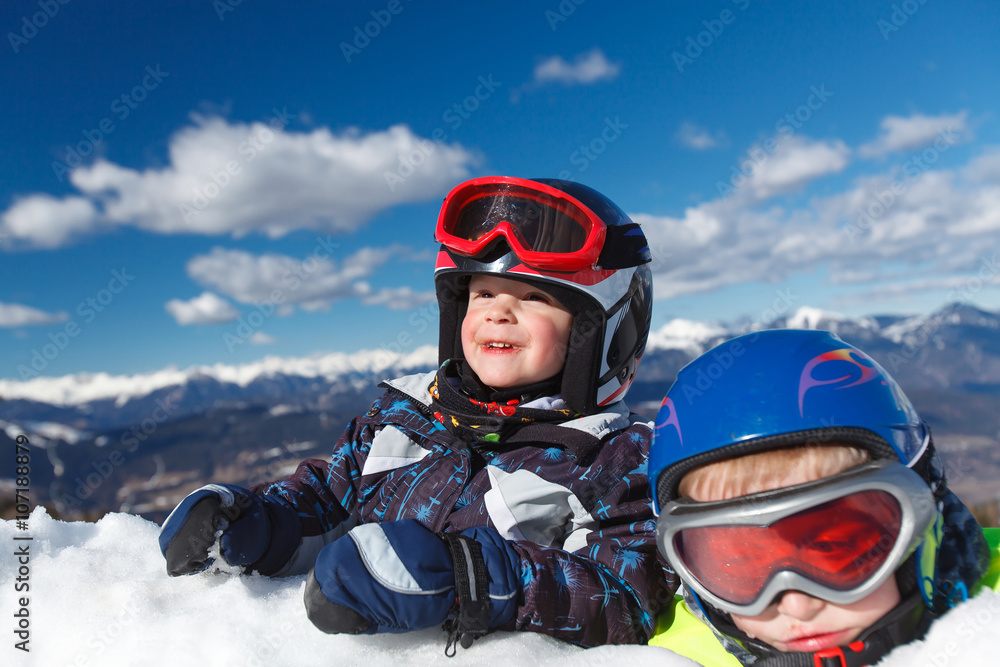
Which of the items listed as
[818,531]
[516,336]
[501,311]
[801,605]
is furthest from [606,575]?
[501,311]

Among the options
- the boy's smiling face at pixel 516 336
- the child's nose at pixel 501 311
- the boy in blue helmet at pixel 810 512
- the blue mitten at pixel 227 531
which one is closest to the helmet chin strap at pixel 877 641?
the boy in blue helmet at pixel 810 512

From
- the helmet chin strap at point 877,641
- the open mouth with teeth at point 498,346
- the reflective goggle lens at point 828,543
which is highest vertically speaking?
the open mouth with teeth at point 498,346

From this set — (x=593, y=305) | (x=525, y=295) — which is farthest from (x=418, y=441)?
(x=593, y=305)

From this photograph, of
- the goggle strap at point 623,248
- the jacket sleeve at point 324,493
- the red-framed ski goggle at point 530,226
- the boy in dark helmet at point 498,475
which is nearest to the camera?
the boy in dark helmet at point 498,475

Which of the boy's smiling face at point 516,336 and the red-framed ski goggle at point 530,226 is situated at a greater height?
the red-framed ski goggle at point 530,226

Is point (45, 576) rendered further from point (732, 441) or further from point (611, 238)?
point (611, 238)

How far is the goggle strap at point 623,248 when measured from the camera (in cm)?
296

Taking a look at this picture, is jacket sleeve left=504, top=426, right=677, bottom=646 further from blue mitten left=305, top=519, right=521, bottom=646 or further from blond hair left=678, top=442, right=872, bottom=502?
blond hair left=678, top=442, right=872, bottom=502

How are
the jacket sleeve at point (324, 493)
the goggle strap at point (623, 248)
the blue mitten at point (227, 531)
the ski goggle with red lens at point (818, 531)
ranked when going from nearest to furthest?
1. the ski goggle with red lens at point (818, 531)
2. the blue mitten at point (227, 531)
3. the jacket sleeve at point (324, 493)
4. the goggle strap at point (623, 248)

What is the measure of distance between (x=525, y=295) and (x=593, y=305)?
0.34 m

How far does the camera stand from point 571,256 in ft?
9.11

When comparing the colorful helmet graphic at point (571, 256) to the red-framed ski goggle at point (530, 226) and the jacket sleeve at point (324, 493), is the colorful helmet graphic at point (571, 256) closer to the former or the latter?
the red-framed ski goggle at point (530, 226)

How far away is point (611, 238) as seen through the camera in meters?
2.99

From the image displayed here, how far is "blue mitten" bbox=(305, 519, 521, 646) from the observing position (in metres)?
1.65
